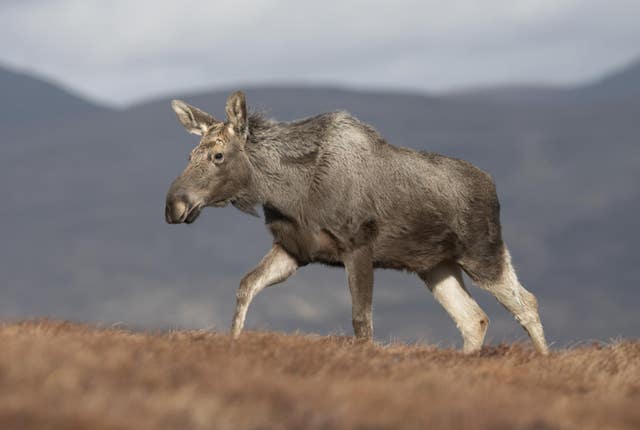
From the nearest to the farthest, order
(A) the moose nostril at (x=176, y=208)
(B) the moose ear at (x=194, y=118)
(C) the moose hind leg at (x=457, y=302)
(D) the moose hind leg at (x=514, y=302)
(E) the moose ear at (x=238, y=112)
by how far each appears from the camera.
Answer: (A) the moose nostril at (x=176, y=208), (E) the moose ear at (x=238, y=112), (B) the moose ear at (x=194, y=118), (C) the moose hind leg at (x=457, y=302), (D) the moose hind leg at (x=514, y=302)

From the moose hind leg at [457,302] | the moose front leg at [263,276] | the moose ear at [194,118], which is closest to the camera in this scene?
the moose front leg at [263,276]

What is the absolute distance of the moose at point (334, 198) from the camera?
1367cm

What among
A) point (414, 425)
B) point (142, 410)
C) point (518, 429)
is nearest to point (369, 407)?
point (414, 425)

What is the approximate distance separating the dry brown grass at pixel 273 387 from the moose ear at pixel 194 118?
3413mm

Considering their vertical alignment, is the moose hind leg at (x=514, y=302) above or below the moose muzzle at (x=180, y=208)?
below

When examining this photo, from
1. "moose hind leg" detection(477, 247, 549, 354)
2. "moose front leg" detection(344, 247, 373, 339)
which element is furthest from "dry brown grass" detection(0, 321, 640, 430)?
"moose hind leg" detection(477, 247, 549, 354)

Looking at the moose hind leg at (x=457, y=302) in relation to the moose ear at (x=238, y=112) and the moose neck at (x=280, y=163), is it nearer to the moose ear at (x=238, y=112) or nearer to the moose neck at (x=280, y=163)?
the moose neck at (x=280, y=163)

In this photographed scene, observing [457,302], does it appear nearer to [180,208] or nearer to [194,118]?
[180,208]

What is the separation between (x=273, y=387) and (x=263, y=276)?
5956mm

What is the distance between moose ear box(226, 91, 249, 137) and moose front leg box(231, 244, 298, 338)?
1595 millimetres

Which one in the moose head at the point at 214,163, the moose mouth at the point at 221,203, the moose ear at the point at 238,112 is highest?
the moose ear at the point at 238,112

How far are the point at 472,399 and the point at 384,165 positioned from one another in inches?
253

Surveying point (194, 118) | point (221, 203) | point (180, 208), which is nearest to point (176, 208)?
point (180, 208)

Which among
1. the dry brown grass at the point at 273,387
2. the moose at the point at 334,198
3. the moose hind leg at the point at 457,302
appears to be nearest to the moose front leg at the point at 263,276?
the moose at the point at 334,198
